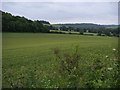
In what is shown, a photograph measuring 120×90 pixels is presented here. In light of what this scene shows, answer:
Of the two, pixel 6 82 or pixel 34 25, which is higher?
pixel 34 25

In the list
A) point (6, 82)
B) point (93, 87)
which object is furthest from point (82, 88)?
point (6, 82)

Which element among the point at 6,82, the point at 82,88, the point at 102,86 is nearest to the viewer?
the point at 102,86

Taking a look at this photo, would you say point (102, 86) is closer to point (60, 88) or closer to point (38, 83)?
point (60, 88)

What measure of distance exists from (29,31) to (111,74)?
34.3m

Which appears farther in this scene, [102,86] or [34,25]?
[34,25]

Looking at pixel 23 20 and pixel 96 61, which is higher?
pixel 23 20

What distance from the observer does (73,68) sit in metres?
4.17

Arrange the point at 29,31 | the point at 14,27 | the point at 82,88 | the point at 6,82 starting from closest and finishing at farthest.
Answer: the point at 82,88 < the point at 6,82 < the point at 14,27 < the point at 29,31

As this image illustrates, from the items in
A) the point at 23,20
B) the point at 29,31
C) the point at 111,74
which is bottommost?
the point at 111,74

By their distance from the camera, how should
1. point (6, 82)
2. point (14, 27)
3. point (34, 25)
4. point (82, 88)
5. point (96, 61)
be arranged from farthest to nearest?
point (34, 25) → point (14, 27) → point (96, 61) → point (6, 82) → point (82, 88)

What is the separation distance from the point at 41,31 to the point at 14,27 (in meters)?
7.22

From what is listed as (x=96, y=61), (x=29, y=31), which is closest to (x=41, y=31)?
(x=29, y=31)

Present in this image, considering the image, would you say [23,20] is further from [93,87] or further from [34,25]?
[93,87]

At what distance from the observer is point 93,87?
305 cm
